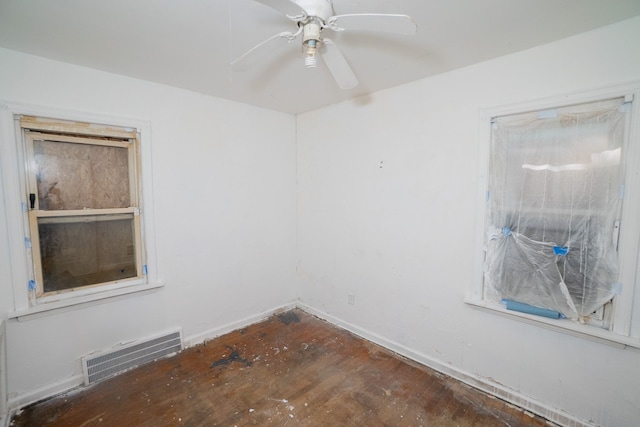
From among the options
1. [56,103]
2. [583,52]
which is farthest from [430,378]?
[56,103]

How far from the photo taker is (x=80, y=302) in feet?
6.79

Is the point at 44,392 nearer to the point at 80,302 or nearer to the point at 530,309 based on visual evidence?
the point at 80,302

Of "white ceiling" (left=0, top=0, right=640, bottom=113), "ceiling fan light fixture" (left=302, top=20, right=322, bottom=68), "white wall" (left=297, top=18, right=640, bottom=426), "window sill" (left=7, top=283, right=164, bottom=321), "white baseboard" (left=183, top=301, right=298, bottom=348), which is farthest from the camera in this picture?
"white baseboard" (left=183, top=301, right=298, bottom=348)

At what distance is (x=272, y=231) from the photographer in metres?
3.23

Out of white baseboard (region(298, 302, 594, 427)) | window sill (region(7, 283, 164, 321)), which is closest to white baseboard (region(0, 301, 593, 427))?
white baseboard (region(298, 302, 594, 427))

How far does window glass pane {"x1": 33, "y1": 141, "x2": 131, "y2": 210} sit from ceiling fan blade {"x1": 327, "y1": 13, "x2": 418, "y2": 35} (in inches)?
78.7

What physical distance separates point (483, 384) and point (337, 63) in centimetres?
240

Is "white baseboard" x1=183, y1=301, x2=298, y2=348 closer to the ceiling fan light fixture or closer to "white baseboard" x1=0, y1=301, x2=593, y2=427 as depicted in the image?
"white baseboard" x1=0, y1=301, x2=593, y2=427

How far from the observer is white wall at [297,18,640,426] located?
1.63m

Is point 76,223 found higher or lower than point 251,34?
lower

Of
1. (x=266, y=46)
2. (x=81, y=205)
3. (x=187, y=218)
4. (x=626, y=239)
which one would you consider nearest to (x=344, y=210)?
(x=187, y=218)

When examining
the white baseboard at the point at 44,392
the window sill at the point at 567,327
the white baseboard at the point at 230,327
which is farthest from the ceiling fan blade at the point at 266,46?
the white baseboard at the point at 44,392

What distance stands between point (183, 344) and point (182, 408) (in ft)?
2.50

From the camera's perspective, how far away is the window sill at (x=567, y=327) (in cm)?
156
